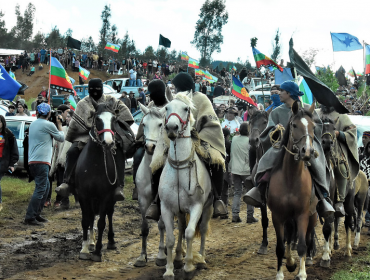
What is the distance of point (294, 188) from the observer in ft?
22.3

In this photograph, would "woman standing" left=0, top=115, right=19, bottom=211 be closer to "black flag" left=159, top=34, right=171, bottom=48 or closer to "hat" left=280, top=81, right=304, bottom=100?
"hat" left=280, top=81, right=304, bottom=100

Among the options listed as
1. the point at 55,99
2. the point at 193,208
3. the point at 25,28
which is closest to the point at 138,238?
the point at 193,208

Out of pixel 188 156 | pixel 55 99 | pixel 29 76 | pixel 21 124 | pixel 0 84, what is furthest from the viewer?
pixel 29 76

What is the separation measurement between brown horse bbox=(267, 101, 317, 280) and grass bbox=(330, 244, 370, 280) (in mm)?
846

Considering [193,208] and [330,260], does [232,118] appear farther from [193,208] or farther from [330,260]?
[193,208]

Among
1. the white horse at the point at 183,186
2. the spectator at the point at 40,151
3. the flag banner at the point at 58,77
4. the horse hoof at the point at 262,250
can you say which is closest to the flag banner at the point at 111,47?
the flag banner at the point at 58,77

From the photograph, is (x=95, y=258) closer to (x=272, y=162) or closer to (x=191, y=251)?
(x=191, y=251)

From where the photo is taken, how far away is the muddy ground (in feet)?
24.0

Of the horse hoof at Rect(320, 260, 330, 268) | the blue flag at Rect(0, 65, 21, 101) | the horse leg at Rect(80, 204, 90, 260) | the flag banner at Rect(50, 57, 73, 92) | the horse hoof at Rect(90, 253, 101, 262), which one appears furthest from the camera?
the flag banner at Rect(50, 57, 73, 92)

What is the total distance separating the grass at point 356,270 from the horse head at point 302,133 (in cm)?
220

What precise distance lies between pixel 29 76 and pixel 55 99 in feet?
67.2

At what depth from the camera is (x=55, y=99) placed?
29953 millimetres

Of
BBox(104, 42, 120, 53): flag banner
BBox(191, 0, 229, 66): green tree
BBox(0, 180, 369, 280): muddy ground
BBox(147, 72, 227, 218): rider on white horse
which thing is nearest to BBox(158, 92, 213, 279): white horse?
BBox(147, 72, 227, 218): rider on white horse

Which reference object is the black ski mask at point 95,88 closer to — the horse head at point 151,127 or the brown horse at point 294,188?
the horse head at point 151,127
